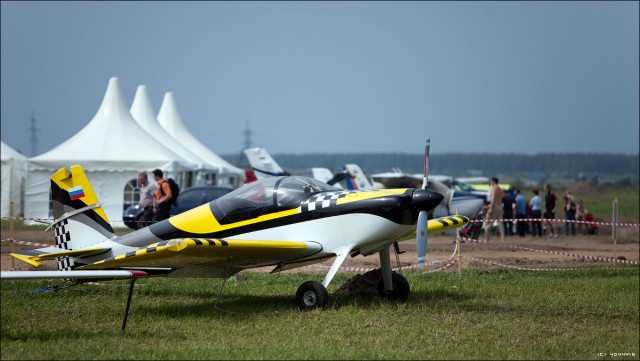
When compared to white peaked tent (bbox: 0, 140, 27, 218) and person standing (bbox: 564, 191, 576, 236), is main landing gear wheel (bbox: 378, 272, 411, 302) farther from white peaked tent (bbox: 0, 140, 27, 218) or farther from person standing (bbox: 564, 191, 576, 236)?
white peaked tent (bbox: 0, 140, 27, 218)

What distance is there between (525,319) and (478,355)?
235 cm

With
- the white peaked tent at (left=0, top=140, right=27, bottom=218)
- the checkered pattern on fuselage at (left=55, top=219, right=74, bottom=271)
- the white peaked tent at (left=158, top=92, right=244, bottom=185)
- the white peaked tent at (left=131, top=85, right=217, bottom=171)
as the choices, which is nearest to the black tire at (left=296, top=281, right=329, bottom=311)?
the checkered pattern on fuselage at (left=55, top=219, right=74, bottom=271)

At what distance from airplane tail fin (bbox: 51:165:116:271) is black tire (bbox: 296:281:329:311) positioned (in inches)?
105

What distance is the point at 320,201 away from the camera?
1105cm

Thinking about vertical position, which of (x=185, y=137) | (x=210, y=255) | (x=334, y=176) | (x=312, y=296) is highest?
(x=185, y=137)

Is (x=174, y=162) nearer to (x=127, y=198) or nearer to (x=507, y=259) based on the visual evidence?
(x=127, y=198)

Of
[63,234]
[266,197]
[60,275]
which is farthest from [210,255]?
[63,234]

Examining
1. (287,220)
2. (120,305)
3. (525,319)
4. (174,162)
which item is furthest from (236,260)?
(174,162)

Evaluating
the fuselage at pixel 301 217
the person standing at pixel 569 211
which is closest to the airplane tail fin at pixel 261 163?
the person standing at pixel 569 211

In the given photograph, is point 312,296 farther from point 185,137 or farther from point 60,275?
point 185,137

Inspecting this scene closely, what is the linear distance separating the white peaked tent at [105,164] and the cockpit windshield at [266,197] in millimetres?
17407

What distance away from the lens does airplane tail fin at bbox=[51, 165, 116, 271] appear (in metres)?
11.5

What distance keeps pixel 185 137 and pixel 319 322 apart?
30371 millimetres

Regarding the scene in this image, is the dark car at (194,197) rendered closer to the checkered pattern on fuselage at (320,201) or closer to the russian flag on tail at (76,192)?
the russian flag on tail at (76,192)
